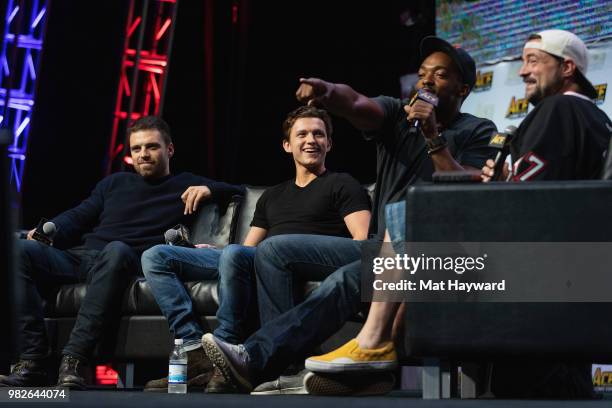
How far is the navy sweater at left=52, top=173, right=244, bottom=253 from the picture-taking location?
3871mm

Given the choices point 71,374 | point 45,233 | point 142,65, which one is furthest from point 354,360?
point 142,65

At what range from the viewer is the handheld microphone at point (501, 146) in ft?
8.27

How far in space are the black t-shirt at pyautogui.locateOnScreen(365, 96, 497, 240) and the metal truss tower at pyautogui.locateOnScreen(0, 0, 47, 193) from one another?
3.38 meters

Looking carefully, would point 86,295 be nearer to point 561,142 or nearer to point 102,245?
point 102,245

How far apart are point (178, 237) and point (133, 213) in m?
0.37

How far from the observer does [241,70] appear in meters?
6.70

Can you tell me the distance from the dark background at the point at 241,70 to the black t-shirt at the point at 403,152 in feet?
10.5

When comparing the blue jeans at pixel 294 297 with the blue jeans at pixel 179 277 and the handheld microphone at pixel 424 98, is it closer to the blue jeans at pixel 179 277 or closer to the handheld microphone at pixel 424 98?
the blue jeans at pixel 179 277

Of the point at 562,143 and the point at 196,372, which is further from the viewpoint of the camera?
the point at 196,372

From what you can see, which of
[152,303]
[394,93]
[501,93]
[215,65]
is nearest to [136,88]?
[215,65]

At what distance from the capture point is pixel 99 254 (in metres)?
3.61

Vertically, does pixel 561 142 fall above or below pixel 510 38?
below

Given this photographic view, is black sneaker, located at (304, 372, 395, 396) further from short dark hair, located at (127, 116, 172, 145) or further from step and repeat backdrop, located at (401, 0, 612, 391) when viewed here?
step and repeat backdrop, located at (401, 0, 612, 391)

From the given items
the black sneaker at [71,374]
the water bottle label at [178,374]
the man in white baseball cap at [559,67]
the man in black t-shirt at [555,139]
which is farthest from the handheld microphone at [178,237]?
the man in white baseball cap at [559,67]
